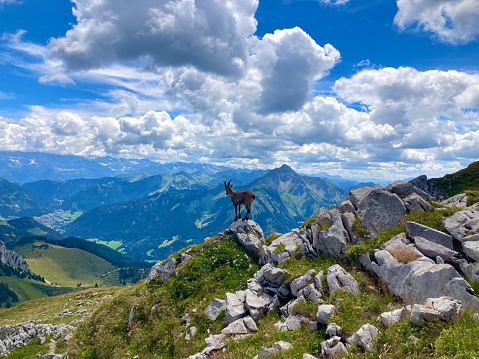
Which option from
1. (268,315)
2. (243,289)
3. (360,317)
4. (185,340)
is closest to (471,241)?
(360,317)

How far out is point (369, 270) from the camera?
64.3ft

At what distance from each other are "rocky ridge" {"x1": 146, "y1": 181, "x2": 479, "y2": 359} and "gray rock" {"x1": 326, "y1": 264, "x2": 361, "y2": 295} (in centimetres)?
6

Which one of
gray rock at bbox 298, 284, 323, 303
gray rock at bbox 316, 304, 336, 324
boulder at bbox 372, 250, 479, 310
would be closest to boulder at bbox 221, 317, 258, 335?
gray rock at bbox 298, 284, 323, 303

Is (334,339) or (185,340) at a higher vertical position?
(334,339)

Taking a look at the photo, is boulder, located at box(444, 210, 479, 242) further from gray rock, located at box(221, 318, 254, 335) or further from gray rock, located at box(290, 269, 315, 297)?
gray rock, located at box(221, 318, 254, 335)

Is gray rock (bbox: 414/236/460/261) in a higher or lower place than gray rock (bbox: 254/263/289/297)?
higher

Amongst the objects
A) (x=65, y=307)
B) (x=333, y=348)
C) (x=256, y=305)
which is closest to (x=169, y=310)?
(x=256, y=305)

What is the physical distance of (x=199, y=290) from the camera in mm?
26500

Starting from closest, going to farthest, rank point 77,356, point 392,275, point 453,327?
point 453,327 < point 392,275 < point 77,356

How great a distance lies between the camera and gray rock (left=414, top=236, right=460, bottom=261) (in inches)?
681

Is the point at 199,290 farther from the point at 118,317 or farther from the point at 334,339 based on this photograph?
the point at 334,339

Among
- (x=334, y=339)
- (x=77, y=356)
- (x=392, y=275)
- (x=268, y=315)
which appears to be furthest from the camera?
(x=77, y=356)

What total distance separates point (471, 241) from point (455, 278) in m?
5.45

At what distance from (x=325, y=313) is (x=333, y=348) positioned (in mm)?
2775
